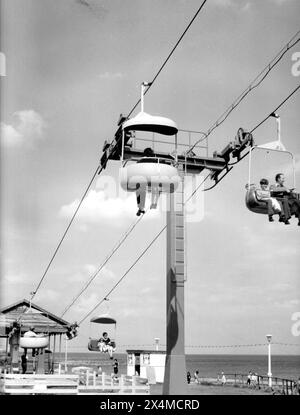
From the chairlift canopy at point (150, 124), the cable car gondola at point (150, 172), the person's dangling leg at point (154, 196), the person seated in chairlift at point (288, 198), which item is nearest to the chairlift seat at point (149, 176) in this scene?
the cable car gondola at point (150, 172)

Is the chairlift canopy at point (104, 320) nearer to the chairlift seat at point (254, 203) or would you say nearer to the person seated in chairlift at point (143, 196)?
the person seated in chairlift at point (143, 196)

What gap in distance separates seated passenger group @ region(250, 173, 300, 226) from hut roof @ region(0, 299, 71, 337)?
21.5 m

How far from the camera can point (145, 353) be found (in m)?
35.7

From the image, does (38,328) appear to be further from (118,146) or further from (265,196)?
(265,196)

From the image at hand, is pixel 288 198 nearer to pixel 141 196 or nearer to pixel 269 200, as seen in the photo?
pixel 269 200

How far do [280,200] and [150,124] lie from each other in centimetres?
253

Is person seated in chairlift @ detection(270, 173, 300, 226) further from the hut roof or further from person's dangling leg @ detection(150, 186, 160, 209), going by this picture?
the hut roof

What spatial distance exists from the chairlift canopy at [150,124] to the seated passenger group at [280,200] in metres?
1.96

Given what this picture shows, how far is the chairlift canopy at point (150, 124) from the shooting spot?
394 inches

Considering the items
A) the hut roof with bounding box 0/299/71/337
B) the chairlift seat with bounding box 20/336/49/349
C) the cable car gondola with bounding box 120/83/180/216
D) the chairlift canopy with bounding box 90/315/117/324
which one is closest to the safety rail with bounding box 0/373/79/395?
the chairlift seat with bounding box 20/336/49/349

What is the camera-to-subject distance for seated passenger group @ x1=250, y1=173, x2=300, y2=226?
9180 mm

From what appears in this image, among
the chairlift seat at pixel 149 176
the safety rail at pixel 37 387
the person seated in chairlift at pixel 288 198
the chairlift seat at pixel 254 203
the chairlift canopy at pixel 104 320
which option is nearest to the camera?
the chairlift seat at pixel 254 203

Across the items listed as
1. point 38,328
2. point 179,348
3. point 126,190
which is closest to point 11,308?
point 38,328

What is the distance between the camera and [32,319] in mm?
29062
